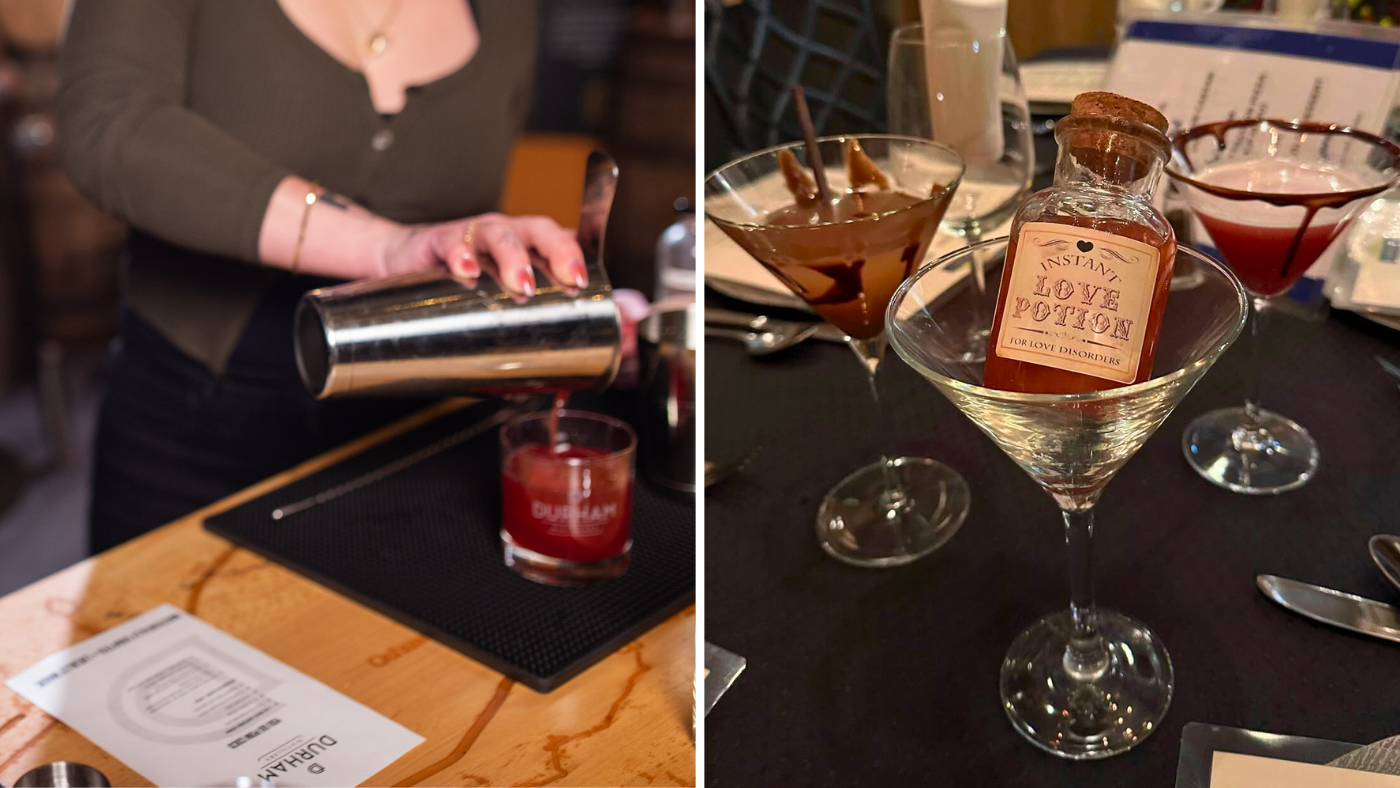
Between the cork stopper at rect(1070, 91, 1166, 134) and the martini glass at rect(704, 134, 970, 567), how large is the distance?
187 millimetres

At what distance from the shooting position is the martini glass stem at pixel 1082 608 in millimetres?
679

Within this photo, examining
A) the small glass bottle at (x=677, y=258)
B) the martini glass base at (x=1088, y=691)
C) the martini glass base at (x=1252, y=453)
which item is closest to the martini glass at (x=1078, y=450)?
the martini glass base at (x=1088, y=691)

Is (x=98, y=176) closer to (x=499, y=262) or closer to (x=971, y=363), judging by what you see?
(x=499, y=262)

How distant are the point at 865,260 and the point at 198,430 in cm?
82

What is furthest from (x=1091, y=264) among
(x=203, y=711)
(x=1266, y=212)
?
(x=203, y=711)

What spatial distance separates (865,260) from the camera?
81cm

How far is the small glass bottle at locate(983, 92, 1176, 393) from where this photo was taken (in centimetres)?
59

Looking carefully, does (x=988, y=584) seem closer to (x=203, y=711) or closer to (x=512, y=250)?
(x=512, y=250)

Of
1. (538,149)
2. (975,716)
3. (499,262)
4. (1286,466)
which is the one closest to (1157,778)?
(975,716)

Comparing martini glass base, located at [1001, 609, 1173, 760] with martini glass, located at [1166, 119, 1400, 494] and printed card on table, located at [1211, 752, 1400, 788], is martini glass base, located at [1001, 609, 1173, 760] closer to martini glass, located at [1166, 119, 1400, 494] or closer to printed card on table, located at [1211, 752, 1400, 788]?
printed card on table, located at [1211, 752, 1400, 788]

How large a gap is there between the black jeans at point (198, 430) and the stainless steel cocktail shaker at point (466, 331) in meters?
0.48

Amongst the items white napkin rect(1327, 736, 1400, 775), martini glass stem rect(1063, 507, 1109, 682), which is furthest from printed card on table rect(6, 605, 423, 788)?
white napkin rect(1327, 736, 1400, 775)

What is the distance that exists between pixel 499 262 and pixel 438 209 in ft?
1.99

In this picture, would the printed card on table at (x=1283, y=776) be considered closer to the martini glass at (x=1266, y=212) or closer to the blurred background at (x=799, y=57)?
the martini glass at (x=1266, y=212)
